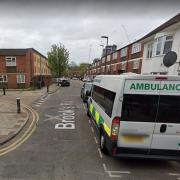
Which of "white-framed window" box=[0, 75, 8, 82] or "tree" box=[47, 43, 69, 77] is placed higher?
"tree" box=[47, 43, 69, 77]

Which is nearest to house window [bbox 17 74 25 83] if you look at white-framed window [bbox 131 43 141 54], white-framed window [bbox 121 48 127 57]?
white-framed window [bbox 121 48 127 57]

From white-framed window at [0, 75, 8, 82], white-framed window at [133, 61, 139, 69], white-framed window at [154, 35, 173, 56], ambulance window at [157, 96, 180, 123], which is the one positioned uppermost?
white-framed window at [154, 35, 173, 56]

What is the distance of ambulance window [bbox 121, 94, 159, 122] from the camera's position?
4074 millimetres

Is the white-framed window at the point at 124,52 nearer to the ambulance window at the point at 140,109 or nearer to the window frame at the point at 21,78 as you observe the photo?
the window frame at the point at 21,78

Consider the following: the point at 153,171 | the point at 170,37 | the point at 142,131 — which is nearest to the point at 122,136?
the point at 142,131

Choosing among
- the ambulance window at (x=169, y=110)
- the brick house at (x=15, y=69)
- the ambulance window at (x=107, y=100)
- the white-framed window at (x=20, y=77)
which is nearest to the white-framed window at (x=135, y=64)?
the brick house at (x=15, y=69)

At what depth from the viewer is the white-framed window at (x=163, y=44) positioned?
13539 mm

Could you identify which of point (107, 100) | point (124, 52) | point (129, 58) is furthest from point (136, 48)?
point (107, 100)

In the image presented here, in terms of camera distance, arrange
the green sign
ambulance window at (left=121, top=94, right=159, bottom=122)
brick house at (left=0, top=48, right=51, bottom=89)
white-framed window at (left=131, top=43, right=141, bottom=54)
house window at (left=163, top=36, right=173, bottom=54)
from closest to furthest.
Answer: the green sign, ambulance window at (left=121, top=94, right=159, bottom=122), house window at (left=163, top=36, right=173, bottom=54), white-framed window at (left=131, top=43, right=141, bottom=54), brick house at (left=0, top=48, right=51, bottom=89)

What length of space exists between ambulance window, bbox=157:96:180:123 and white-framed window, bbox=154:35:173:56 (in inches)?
438

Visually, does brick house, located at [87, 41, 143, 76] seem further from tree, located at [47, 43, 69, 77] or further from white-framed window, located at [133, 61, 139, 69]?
tree, located at [47, 43, 69, 77]

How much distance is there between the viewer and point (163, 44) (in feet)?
45.0

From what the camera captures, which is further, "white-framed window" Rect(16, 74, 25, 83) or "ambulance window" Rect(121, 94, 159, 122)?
"white-framed window" Rect(16, 74, 25, 83)

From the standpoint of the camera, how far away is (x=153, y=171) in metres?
4.36
